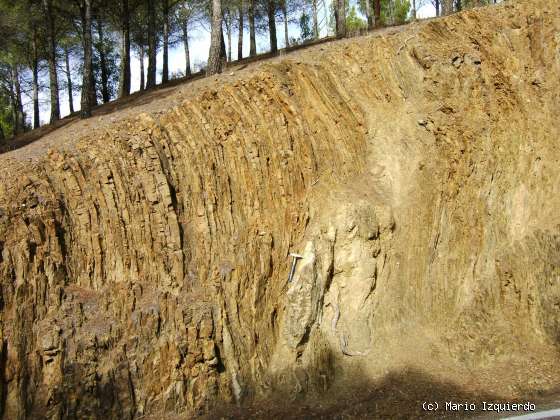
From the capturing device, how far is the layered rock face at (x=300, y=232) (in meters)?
8.38

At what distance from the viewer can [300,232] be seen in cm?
1025

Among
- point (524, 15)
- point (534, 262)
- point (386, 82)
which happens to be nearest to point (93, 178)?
point (386, 82)

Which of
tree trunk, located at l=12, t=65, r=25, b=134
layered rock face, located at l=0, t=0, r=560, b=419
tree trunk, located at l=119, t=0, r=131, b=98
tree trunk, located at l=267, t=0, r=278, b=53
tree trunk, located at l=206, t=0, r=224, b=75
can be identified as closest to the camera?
layered rock face, located at l=0, t=0, r=560, b=419

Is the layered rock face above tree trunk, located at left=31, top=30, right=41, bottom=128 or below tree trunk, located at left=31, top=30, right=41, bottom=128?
below

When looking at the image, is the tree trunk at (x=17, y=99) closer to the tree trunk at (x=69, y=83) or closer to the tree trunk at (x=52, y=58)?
the tree trunk at (x=69, y=83)

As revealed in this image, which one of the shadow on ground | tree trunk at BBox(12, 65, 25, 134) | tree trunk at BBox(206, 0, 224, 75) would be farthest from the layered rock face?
tree trunk at BBox(12, 65, 25, 134)

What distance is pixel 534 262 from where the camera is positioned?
9.80m

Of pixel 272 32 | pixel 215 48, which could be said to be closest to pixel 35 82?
pixel 272 32

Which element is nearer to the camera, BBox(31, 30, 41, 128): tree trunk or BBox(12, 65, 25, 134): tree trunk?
BBox(31, 30, 41, 128): tree trunk

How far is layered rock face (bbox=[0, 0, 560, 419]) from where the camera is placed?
27.5 feet

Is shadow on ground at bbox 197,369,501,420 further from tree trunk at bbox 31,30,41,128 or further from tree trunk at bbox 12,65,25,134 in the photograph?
tree trunk at bbox 12,65,25,134

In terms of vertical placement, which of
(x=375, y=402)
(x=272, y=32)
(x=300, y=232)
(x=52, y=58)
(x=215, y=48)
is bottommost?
(x=375, y=402)

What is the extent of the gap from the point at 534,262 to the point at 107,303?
8200 millimetres

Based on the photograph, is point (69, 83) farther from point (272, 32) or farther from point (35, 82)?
point (272, 32)
